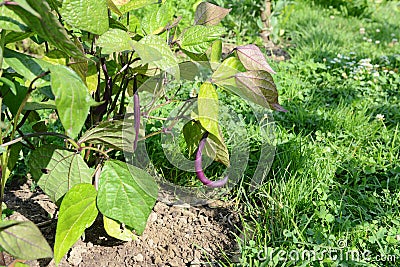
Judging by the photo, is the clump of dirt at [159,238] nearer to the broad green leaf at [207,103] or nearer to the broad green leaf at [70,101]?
the broad green leaf at [207,103]

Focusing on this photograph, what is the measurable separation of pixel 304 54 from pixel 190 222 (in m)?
1.90

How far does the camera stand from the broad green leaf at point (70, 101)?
0.90 metres

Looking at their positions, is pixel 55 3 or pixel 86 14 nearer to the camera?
pixel 86 14

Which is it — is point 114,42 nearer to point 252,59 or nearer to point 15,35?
point 15,35

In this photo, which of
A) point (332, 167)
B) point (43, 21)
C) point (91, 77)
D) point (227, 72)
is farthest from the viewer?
point (332, 167)

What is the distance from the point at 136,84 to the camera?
147 cm

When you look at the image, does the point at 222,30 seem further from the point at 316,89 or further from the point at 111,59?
the point at 316,89

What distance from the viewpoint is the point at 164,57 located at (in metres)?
1.14

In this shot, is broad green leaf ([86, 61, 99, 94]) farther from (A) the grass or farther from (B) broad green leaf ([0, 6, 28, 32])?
(A) the grass

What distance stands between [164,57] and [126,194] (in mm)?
376

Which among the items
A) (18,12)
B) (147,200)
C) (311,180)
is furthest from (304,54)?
(18,12)

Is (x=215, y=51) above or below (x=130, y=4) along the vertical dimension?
below

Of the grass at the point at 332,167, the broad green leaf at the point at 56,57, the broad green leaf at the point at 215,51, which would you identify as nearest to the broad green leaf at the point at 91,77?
the broad green leaf at the point at 56,57

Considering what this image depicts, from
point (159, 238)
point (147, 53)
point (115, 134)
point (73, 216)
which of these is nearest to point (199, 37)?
point (147, 53)
